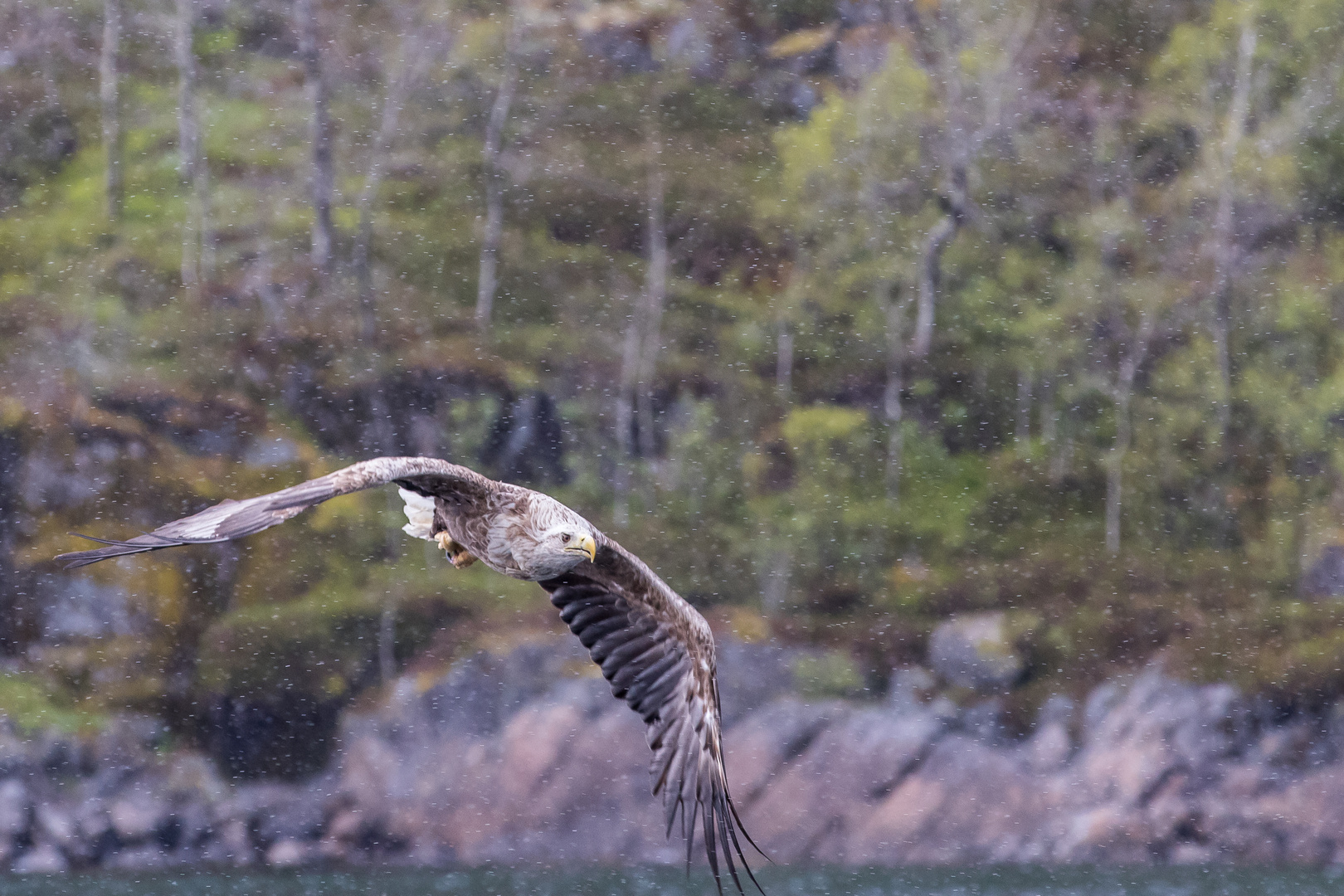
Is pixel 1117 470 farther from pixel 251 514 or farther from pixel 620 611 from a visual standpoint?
pixel 251 514

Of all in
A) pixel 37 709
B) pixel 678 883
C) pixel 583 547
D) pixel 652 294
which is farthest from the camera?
pixel 652 294

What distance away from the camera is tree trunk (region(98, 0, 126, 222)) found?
2930 centimetres

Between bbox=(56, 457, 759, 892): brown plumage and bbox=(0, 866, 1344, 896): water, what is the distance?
11.8 metres

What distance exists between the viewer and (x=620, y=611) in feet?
26.5

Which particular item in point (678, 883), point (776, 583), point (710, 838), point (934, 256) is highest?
point (710, 838)

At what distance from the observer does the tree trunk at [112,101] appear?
2930 centimetres

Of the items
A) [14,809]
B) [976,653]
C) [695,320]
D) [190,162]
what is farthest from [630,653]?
[190,162]

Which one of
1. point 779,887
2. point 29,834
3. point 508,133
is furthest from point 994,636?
point 29,834

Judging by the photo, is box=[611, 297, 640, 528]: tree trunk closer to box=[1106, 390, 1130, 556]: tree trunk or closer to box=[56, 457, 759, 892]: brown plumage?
box=[1106, 390, 1130, 556]: tree trunk

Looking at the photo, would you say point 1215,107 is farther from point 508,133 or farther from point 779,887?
point 779,887

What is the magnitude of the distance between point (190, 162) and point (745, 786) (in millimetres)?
15841

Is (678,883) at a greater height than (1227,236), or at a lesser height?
lesser

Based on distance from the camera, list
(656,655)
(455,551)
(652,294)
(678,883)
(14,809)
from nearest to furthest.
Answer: (455,551)
(656,655)
(678,883)
(14,809)
(652,294)

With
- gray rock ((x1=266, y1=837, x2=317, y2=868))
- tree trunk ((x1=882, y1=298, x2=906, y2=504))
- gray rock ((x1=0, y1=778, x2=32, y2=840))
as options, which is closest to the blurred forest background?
tree trunk ((x1=882, y1=298, x2=906, y2=504))
